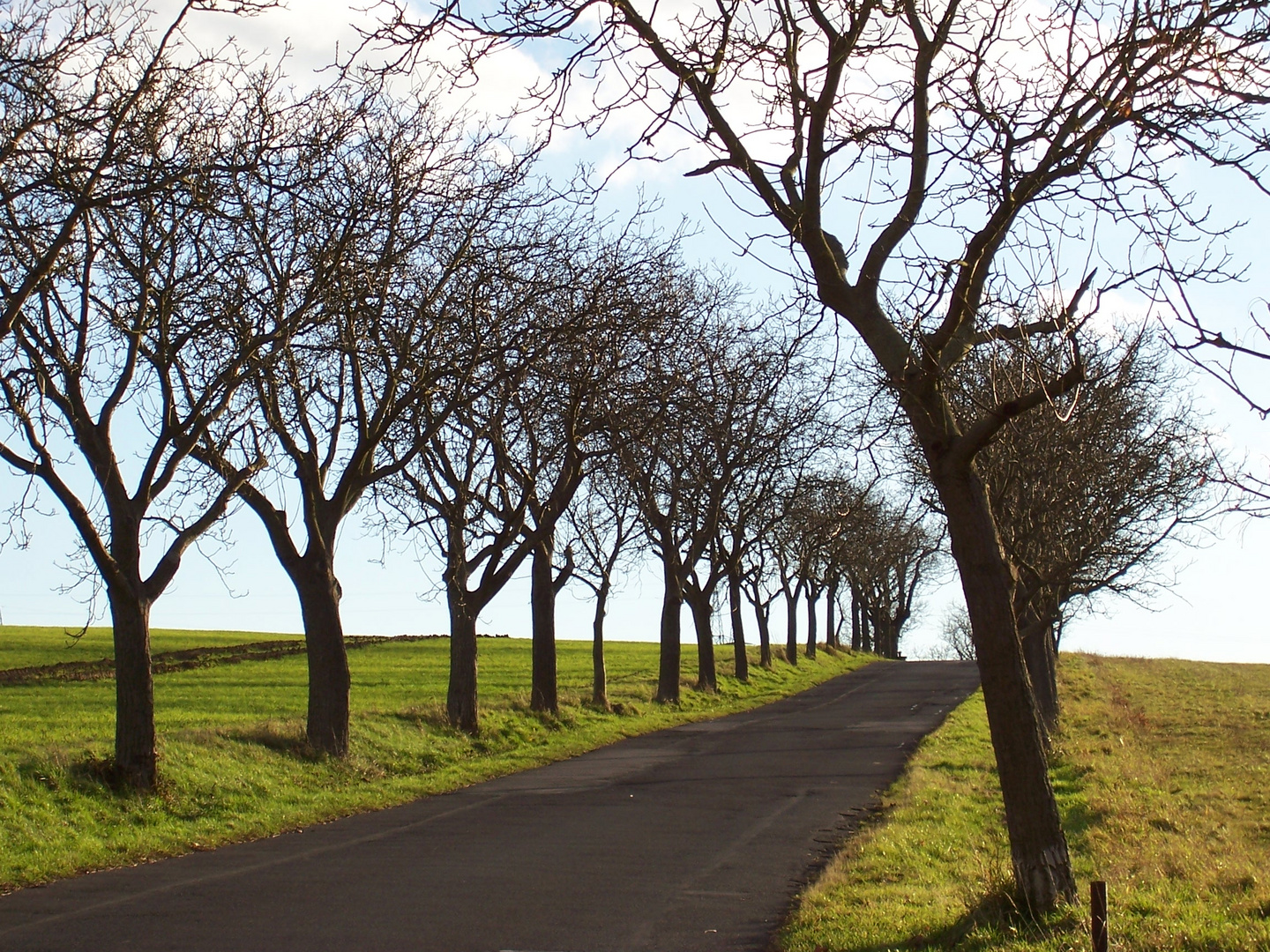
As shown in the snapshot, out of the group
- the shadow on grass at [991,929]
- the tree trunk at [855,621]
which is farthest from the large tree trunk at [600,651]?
the tree trunk at [855,621]

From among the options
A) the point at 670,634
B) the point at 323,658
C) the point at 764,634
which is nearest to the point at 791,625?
the point at 764,634

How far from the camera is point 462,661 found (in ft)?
70.7

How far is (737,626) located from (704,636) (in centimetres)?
545

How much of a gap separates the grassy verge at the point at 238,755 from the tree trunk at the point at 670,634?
0.74 m

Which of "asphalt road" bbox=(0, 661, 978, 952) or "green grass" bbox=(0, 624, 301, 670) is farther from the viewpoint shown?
"green grass" bbox=(0, 624, 301, 670)

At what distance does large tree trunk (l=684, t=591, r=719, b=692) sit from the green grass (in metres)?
18.4

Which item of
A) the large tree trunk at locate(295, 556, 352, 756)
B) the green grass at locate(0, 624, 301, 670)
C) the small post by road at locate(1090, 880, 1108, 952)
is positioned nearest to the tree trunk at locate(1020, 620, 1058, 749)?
the large tree trunk at locate(295, 556, 352, 756)

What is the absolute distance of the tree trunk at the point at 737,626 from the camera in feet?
140

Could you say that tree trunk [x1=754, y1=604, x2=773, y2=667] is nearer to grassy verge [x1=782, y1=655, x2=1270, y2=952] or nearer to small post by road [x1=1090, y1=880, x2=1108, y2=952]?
grassy verge [x1=782, y1=655, x2=1270, y2=952]

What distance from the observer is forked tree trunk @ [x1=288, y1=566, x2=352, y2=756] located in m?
17.0

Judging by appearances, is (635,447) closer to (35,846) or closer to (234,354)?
(234,354)

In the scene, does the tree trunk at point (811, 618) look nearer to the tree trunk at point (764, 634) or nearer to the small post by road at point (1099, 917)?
the tree trunk at point (764, 634)

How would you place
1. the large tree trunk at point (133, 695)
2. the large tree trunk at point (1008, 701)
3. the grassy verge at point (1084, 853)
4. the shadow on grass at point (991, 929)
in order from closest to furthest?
the shadow on grass at point (991, 929)
the grassy verge at point (1084, 853)
the large tree trunk at point (1008, 701)
the large tree trunk at point (133, 695)

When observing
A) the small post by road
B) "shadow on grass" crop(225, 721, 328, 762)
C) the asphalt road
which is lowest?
the asphalt road
